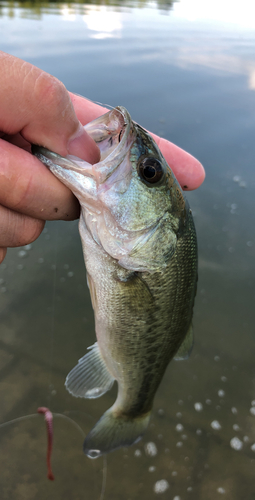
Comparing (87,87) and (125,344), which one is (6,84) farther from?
(87,87)

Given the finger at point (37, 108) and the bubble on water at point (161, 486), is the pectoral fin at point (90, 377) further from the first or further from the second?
the finger at point (37, 108)

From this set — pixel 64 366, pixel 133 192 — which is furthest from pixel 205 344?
pixel 133 192

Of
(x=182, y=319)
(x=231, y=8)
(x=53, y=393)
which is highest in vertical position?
(x=231, y=8)

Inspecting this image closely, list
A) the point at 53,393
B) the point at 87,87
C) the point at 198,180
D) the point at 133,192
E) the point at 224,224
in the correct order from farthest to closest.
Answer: the point at 87,87, the point at 224,224, the point at 53,393, the point at 198,180, the point at 133,192

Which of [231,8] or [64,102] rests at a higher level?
[231,8]

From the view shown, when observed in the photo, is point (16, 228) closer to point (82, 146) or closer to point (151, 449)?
point (82, 146)

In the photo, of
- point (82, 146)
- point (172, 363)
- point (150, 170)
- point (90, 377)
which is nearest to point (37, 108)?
point (82, 146)

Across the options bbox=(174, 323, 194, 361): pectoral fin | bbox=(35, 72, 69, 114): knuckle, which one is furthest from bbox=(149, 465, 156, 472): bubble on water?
bbox=(35, 72, 69, 114): knuckle
